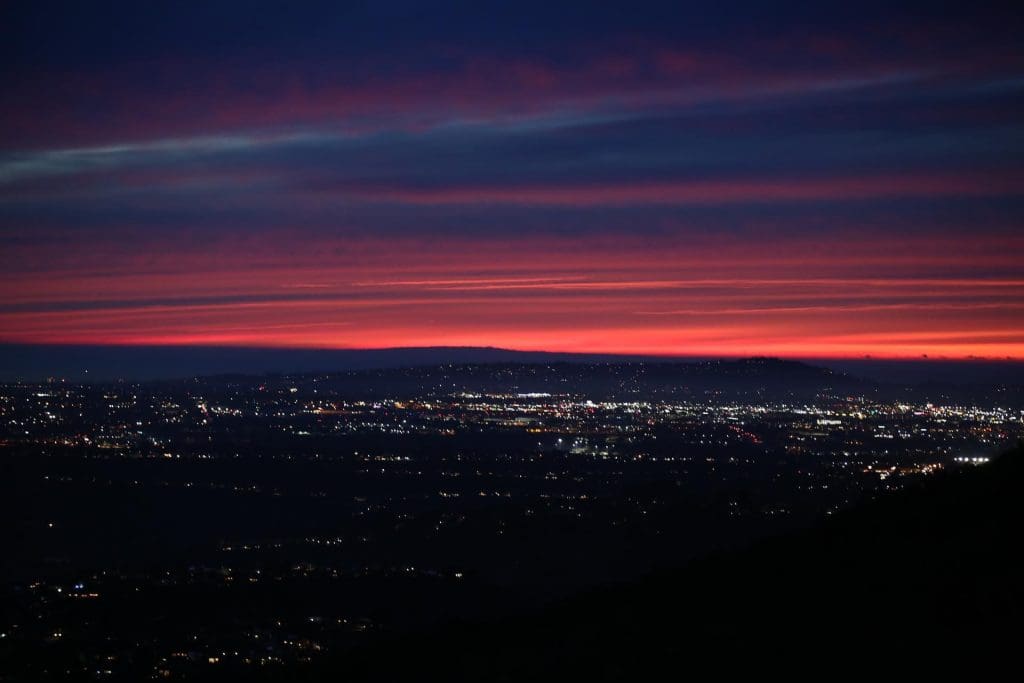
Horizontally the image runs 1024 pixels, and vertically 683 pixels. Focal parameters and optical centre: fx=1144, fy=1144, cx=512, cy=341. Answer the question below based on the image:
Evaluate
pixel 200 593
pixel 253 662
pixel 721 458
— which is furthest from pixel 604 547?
pixel 721 458

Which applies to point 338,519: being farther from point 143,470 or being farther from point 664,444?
point 664,444

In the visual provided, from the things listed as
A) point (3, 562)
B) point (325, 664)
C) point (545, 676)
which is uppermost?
point (545, 676)

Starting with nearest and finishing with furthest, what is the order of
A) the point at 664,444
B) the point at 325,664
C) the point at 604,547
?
1. the point at 325,664
2. the point at 604,547
3. the point at 664,444

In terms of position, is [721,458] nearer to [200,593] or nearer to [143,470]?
[143,470]

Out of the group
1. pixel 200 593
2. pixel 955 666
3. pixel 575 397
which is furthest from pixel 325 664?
pixel 575 397

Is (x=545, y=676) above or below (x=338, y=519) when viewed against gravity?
above

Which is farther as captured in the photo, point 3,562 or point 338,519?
point 338,519

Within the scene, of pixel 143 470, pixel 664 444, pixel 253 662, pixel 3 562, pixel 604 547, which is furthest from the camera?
pixel 664 444
